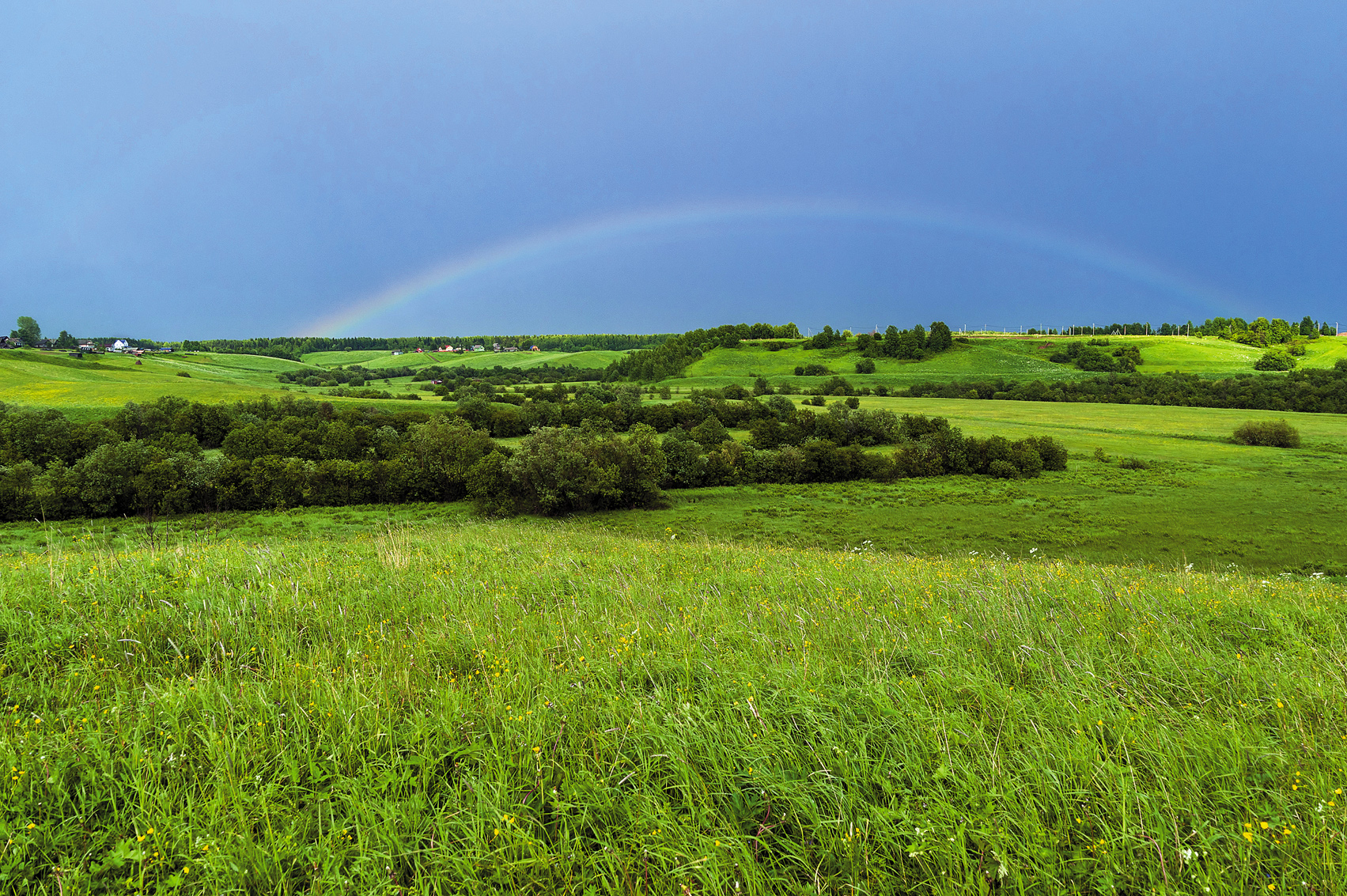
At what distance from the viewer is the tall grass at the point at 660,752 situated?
2527 millimetres

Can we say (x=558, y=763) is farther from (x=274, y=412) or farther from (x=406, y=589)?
(x=274, y=412)

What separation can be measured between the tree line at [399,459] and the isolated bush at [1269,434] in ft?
94.4

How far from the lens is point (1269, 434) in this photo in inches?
2832

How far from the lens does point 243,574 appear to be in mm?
7148

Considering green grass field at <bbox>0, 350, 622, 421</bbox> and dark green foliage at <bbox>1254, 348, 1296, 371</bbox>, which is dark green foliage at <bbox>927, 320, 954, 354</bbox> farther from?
green grass field at <bbox>0, 350, 622, 421</bbox>

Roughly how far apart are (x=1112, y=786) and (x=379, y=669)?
476cm

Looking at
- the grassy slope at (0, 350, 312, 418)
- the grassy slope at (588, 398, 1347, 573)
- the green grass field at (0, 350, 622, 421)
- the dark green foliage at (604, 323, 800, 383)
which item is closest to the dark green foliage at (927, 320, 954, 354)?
the dark green foliage at (604, 323, 800, 383)

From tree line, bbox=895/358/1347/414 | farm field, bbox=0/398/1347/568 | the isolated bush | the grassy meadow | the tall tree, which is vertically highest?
the tall tree

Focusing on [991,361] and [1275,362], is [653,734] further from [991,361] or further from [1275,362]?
[1275,362]

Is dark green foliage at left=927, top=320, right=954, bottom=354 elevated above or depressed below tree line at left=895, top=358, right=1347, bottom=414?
above

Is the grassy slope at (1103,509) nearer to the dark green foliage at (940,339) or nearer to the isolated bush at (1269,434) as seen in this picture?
the isolated bush at (1269,434)

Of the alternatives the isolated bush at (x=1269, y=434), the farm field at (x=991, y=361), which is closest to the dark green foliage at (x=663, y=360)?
the farm field at (x=991, y=361)

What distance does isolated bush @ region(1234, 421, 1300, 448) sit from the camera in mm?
71062

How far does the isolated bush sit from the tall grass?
95940 mm
